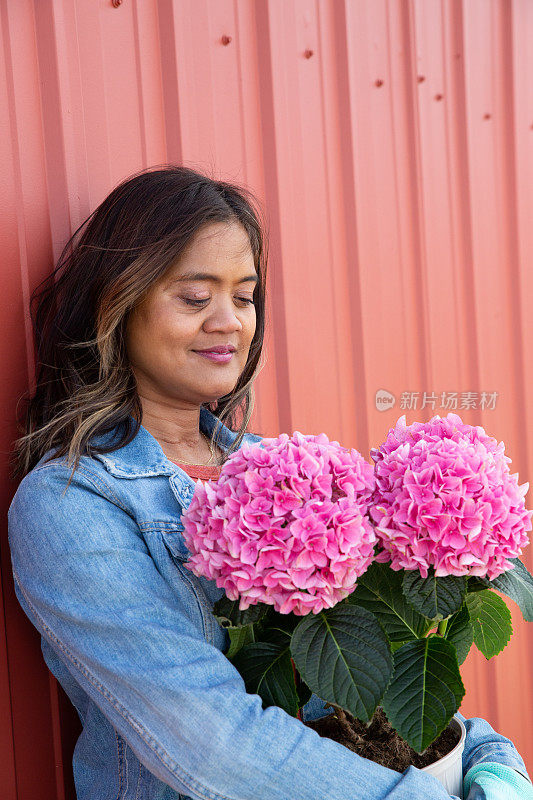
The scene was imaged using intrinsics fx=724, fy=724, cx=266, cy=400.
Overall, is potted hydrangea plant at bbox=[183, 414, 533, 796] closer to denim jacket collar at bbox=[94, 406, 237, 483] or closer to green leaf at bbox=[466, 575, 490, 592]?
green leaf at bbox=[466, 575, 490, 592]

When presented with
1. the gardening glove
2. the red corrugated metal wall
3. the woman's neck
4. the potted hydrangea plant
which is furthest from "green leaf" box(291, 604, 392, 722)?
the red corrugated metal wall

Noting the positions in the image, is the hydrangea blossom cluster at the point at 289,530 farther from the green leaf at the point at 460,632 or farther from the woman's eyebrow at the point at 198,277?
the woman's eyebrow at the point at 198,277

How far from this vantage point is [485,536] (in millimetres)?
1043

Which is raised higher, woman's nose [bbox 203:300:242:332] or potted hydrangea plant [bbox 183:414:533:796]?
woman's nose [bbox 203:300:242:332]

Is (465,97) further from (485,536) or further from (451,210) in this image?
(485,536)

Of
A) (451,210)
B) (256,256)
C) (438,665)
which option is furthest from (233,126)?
(438,665)

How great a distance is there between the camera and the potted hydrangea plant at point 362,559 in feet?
3.37

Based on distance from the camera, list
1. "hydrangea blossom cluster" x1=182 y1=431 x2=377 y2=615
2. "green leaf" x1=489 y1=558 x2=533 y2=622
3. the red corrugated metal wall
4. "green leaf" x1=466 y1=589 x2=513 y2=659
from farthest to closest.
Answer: the red corrugated metal wall < "green leaf" x1=466 y1=589 x2=513 y2=659 < "green leaf" x1=489 y1=558 x2=533 y2=622 < "hydrangea blossom cluster" x1=182 y1=431 x2=377 y2=615

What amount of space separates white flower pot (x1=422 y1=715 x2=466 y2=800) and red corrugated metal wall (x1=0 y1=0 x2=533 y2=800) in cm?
79

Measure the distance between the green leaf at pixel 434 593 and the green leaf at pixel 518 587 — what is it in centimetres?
8

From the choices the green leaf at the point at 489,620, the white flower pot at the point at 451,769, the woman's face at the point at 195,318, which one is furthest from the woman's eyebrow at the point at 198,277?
the white flower pot at the point at 451,769

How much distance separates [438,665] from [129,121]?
4.54ft

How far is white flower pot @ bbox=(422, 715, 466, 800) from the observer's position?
3.90 feet

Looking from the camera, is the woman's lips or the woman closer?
the woman
